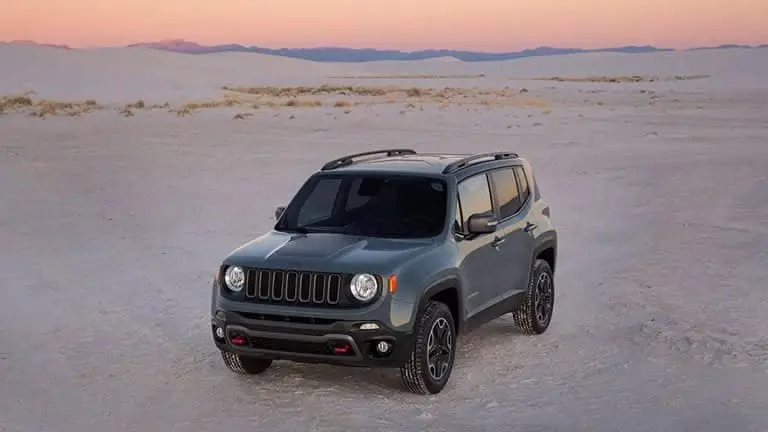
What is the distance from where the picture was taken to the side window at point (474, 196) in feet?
28.5

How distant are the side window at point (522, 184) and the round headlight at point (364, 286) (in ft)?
8.63

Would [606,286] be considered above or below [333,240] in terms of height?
below

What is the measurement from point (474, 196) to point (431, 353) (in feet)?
4.99

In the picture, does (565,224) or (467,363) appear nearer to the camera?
(467,363)

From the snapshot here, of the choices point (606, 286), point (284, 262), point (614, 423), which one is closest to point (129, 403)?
point (284, 262)

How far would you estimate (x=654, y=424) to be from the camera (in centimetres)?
741

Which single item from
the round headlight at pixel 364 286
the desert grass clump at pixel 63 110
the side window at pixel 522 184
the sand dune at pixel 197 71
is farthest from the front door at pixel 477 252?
the sand dune at pixel 197 71

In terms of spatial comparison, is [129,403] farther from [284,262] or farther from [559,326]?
[559,326]

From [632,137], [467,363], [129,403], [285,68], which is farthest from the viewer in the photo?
[285,68]

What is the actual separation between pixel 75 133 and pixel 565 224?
23.5 m

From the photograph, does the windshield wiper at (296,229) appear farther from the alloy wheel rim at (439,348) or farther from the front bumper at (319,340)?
the alloy wheel rim at (439,348)

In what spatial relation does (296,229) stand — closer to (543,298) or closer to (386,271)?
(386,271)

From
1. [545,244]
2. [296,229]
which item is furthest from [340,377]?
[545,244]

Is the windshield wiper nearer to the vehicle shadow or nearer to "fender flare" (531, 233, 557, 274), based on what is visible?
the vehicle shadow
